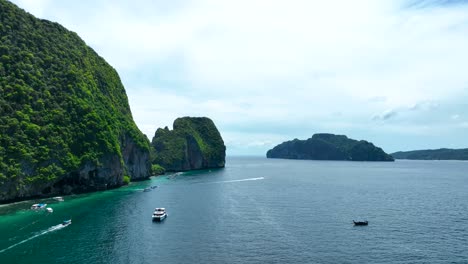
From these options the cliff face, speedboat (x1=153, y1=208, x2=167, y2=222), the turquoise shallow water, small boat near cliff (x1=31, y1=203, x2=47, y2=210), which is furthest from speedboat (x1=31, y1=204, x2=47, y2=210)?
speedboat (x1=153, y1=208, x2=167, y2=222)

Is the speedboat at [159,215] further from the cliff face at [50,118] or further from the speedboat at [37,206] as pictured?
the cliff face at [50,118]

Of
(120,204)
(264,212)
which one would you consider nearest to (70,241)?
(120,204)

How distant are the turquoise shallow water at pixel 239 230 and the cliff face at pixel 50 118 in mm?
10303

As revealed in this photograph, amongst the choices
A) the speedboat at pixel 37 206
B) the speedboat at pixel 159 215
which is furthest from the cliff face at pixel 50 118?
the speedboat at pixel 159 215

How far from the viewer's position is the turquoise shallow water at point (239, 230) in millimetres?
65188

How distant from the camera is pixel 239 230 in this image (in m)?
83.8

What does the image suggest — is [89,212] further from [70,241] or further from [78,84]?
[78,84]

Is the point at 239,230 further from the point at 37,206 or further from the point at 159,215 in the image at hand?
the point at 37,206

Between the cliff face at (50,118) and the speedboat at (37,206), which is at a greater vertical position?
the cliff face at (50,118)

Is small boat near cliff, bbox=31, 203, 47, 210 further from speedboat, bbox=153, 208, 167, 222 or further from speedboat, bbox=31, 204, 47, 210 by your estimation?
speedboat, bbox=153, 208, 167, 222

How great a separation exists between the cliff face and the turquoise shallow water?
10.3m

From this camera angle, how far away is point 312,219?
9519 cm

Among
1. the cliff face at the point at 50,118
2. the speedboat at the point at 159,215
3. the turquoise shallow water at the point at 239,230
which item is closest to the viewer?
the turquoise shallow water at the point at 239,230

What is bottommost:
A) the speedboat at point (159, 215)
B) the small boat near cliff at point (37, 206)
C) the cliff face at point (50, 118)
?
the speedboat at point (159, 215)
